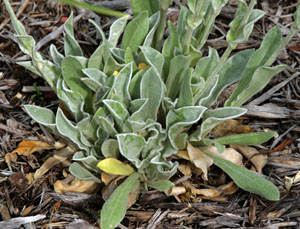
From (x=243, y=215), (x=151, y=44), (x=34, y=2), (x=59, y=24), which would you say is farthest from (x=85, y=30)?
(x=243, y=215)

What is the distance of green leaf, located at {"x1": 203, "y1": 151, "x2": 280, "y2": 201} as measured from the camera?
1.96 m

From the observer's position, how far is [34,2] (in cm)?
309

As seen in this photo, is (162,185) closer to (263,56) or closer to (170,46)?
(170,46)

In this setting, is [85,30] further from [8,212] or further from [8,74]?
[8,212]

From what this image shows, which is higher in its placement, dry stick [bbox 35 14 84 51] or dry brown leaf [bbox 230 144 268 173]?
dry stick [bbox 35 14 84 51]

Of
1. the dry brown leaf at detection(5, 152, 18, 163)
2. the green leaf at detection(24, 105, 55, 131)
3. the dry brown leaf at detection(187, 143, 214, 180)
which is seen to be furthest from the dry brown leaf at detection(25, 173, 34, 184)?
the dry brown leaf at detection(187, 143, 214, 180)

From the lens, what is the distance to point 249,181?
2.04 meters

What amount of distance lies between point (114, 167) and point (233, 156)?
2.30 ft

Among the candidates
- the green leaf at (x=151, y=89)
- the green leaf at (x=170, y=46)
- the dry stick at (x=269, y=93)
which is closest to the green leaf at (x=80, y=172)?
the green leaf at (x=151, y=89)

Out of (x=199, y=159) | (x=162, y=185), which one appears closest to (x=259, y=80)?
(x=199, y=159)

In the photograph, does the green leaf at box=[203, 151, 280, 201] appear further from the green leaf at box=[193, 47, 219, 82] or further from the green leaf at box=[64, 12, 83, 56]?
the green leaf at box=[64, 12, 83, 56]

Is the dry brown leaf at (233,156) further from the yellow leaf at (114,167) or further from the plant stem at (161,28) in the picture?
the plant stem at (161,28)

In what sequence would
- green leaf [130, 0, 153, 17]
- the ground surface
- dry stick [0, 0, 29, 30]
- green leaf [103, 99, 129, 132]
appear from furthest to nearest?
dry stick [0, 0, 29, 30] → green leaf [130, 0, 153, 17] → the ground surface → green leaf [103, 99, 129, 132]

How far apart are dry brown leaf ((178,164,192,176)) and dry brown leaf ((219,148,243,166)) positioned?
21 cm
